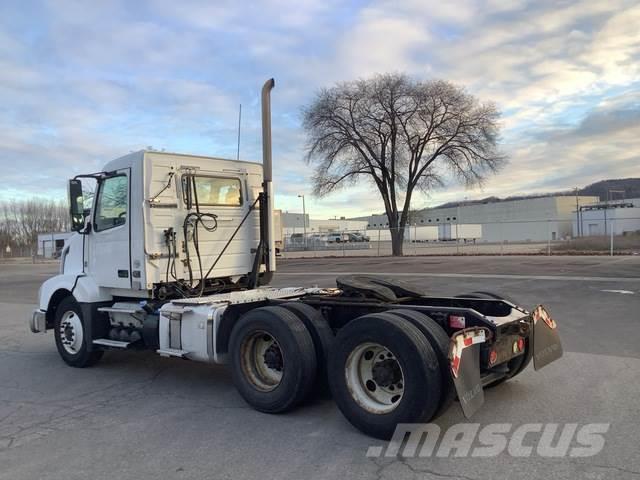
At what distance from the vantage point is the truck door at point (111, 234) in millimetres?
6895

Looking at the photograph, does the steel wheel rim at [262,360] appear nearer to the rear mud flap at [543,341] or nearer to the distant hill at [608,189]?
the rear mud flap at [543,341]

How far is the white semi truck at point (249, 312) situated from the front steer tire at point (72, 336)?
2cm

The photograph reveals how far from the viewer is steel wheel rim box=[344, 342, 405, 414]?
454 cm

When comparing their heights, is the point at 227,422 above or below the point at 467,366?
below

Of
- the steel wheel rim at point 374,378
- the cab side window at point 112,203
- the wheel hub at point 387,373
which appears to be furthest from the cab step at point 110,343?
the wheel hub at point 387,373

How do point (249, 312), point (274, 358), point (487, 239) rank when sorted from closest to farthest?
point (274, 358), point (249, 312), point (487, 239)

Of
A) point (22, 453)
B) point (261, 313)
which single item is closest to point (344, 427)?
point (261, 313)

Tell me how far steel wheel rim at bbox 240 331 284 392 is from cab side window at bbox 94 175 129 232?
2562mm

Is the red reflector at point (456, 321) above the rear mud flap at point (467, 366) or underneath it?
above

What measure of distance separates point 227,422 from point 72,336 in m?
3.48

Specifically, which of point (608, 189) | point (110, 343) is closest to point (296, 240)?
point (110, 343)

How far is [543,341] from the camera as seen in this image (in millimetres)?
5359

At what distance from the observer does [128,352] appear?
27.7 feet

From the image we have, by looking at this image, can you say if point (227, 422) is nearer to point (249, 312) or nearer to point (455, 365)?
point (249, 312)
